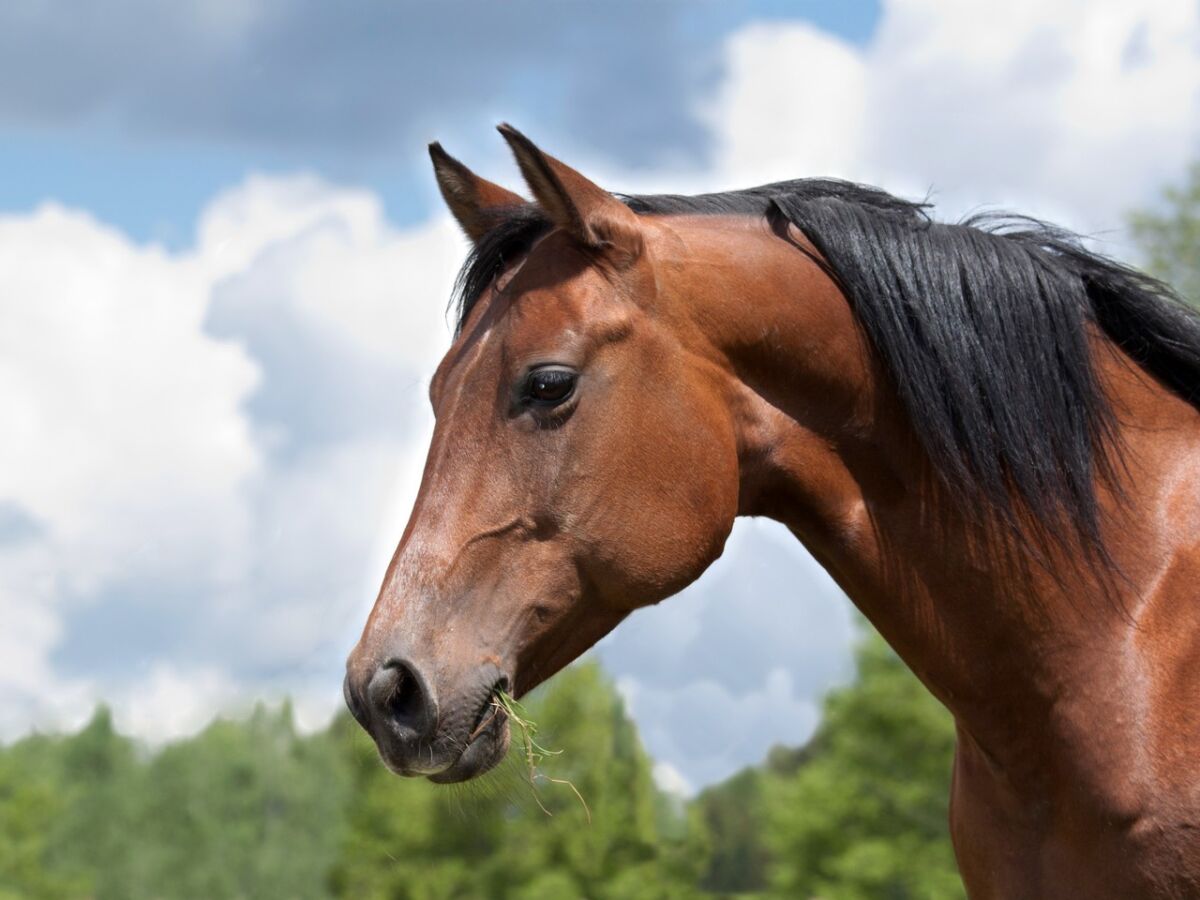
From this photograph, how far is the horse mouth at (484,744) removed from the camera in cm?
310

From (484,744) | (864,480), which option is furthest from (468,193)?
(484,744)

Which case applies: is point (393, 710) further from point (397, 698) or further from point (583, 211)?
point (583, 211)

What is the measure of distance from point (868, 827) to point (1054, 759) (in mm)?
19341

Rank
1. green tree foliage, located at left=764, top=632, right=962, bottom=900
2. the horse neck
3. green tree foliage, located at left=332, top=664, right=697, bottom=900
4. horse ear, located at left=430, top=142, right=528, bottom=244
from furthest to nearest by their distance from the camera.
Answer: green tree foliage, located at left=332, top=664, right=697, bottom=900, green tree foliage, located at left=764, top=632, right=962, bottom=900, horse ear, located at left=430, top=142, right=528, bottom=244, the horse neck

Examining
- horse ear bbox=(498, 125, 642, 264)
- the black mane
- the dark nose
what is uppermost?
horse ear bbox=(498, 125, 642, 264)

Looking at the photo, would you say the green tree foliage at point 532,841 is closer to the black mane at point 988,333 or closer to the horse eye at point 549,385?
the black mane at point 988,333

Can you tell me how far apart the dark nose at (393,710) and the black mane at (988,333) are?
3.76ft

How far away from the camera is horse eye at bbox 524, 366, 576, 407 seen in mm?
3252

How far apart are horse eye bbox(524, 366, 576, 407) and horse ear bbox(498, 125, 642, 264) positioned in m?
0.39

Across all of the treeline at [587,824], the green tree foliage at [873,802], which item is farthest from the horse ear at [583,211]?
the green tree foliage at [873,802]

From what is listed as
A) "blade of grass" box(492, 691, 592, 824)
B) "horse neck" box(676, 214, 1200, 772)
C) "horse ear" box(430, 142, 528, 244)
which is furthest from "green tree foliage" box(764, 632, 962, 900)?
"blade of grass" box(492, 691, 592, 824)

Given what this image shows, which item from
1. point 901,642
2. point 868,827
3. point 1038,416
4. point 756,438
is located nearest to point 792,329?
point 756,438

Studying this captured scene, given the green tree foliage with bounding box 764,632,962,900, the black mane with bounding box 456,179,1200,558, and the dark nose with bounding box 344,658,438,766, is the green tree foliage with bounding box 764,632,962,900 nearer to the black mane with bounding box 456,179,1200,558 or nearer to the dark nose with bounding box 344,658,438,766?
Answer: the black mane with bounding box 456,179,1200,558

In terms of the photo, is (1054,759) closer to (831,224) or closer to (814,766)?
(831,224)
